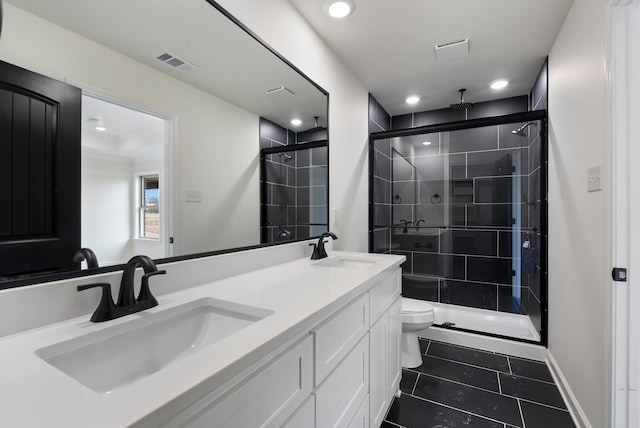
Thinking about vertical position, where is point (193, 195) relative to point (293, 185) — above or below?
below

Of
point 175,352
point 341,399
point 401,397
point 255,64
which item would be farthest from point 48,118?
point 401,397

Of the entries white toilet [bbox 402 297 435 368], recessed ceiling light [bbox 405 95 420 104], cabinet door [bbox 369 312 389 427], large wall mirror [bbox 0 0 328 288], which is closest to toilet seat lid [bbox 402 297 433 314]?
white toilet [bbox 402 297 435 368]

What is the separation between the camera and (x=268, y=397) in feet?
2.24

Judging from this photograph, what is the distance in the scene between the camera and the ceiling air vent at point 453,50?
7.18 ft

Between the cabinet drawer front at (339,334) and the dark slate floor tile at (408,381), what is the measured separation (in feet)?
3.07

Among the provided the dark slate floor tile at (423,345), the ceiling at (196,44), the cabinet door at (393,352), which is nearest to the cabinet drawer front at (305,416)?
the cabinet door at (393,352)

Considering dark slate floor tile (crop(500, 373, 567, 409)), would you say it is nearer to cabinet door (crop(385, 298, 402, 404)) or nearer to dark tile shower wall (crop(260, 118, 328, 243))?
cabinet door (crop(385, 298, 402, 404))

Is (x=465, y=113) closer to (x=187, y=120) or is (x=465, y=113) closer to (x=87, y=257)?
(x=187, y=120)

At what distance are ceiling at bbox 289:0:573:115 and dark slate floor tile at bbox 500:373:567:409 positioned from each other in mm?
2411

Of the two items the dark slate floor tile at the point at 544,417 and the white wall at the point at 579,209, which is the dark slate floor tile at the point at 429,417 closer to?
the dark slate floor tile at the point at 544,417

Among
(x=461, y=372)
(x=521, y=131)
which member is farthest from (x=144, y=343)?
(x=521, y=131)

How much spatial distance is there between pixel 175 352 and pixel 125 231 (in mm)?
420

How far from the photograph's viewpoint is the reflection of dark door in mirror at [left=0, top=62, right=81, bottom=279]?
0.72 m

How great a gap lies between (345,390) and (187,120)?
1.22 m
